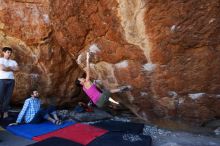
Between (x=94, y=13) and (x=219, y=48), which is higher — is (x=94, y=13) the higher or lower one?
the higher one

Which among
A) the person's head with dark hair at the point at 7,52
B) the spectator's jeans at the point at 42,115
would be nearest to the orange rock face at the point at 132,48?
the person's head with dark hair at the point at 7,52

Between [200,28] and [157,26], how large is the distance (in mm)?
641

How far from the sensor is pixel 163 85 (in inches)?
221

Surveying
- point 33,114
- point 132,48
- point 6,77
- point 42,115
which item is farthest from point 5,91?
point 132,48

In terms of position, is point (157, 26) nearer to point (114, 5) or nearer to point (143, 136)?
point (114, 5)

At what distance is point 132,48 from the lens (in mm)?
5402

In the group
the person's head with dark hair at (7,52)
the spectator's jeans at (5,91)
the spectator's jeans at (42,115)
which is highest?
the person's head with dark hair at (7,52)

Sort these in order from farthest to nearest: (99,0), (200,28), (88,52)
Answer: (88,52) < (99,0) < (200,28)

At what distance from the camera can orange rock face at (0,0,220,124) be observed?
16.2 feet

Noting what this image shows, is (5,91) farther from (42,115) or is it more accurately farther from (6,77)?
(42,115)

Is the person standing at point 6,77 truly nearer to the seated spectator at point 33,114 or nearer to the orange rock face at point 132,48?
the seated spectator at point 33,114

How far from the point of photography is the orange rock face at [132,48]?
4.94m

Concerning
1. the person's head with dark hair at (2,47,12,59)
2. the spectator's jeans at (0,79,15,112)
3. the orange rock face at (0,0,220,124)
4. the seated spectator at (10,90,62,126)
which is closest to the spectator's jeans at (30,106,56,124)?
the seated spectator at (10,90,62,126)

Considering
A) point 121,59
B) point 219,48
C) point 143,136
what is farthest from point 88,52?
point 219,48
